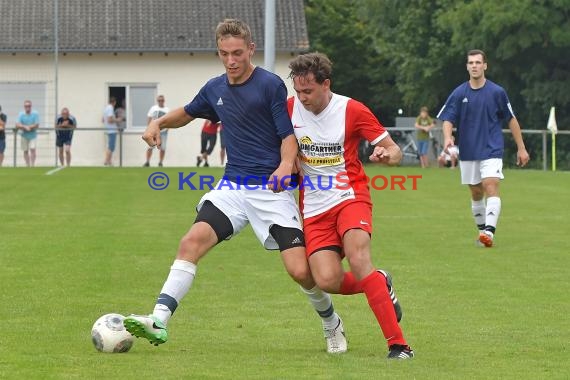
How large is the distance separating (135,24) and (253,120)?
37327mm

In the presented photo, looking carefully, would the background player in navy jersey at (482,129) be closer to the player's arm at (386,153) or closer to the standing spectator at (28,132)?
the player's arm at (386,153)

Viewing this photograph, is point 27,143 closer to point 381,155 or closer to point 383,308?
point 381,155

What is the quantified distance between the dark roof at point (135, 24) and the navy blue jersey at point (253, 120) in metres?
35.2

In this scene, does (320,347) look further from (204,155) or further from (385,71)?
(385,71)

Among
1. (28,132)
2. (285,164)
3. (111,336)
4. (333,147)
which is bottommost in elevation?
(111,336)

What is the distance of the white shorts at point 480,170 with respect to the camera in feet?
51.1

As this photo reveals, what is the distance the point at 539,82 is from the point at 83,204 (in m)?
29.4

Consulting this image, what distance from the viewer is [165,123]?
9.13 metres

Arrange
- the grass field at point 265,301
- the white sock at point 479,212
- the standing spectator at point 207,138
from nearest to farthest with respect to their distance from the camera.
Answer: the grass field at point 265,301 < the white sock at point 479,212 < the standing spectator at point 207,138

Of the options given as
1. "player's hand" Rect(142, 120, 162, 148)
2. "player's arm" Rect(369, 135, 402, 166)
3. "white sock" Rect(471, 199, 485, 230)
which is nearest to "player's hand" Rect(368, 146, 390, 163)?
"player's arm" Rect(369, 135, 402, 166)

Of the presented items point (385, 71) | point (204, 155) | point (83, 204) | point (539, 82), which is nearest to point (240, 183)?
point (83, 204)

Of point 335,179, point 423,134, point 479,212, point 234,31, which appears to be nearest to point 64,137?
point 423,134

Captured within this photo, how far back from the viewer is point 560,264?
45.2ft

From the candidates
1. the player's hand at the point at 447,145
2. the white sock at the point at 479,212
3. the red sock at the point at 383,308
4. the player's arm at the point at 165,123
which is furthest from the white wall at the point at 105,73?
the red sock at the point at 383,308
